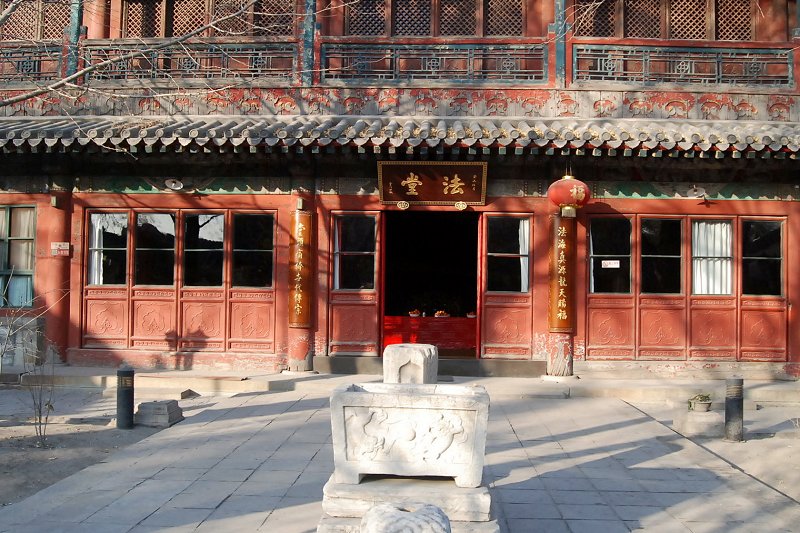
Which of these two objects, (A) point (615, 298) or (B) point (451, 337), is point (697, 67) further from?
(B) point (451, 337)

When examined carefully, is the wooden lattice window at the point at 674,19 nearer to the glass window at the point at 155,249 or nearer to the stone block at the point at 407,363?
the stone block at the point at 407,363

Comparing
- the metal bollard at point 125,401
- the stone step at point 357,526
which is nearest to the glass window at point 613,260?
the metal bollard at point 125,401

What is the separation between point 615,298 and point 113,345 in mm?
8122

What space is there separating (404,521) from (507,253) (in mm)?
8823

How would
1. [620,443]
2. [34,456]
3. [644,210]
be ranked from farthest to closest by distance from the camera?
[644,210]
[620,443]
[34,456]

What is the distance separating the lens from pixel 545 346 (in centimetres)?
1145

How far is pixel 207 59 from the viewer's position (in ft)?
40.6

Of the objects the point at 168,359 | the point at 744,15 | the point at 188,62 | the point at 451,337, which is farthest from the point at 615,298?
the point at 188,62

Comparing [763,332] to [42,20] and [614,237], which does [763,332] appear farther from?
[42,20]

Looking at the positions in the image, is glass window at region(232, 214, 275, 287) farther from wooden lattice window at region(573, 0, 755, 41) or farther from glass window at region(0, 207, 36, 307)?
wooden lattice window at region(573, 0, 755, 41)

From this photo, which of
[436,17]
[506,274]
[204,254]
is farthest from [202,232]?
[436,17]

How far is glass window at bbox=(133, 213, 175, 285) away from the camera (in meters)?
11.8

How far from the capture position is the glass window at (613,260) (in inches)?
453

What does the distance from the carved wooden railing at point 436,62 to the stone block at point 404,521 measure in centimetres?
957
